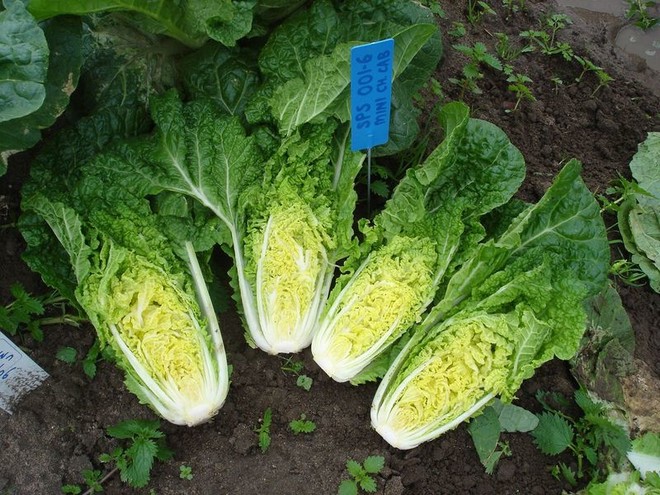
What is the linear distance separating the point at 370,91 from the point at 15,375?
75.1 inches

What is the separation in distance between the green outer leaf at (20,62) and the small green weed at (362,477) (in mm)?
1901

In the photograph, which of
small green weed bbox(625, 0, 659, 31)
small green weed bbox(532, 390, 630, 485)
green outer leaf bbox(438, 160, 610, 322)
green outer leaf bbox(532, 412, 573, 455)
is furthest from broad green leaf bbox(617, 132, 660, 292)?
small green weed bbox(625, 0, 659, 31)

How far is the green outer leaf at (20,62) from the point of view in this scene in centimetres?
237

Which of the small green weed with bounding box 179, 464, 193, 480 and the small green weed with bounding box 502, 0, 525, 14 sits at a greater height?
the small green weed with bounding box 502, 0, 525, 14

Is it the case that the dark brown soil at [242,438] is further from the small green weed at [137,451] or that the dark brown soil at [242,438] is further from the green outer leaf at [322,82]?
the green outer leaf at [322,82]

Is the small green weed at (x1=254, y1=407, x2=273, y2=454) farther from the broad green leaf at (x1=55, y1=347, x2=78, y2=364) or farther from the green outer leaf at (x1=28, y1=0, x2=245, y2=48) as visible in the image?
the green outer leaf at (x1=28, y1=0, x2=245, y2=48)

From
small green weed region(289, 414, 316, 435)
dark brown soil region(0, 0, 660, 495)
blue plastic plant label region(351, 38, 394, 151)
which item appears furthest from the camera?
small green weed region(289, 414, 316, 435)

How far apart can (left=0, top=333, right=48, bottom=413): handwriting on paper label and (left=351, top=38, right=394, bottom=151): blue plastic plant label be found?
167 centimetres

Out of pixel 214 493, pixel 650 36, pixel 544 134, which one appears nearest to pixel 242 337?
pixel 214 493

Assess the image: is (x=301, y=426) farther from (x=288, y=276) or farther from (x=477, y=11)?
(x=477, y=11)

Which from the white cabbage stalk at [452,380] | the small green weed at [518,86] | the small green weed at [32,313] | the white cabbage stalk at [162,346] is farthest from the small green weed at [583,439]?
the small green weed at [32,313]

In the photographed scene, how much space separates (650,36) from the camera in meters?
5.14

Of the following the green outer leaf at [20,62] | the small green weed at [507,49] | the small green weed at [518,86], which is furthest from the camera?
the small green weed at [507,49]

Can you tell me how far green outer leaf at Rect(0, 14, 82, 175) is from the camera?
8.64ft
